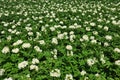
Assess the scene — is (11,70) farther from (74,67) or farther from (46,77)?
(74,67)

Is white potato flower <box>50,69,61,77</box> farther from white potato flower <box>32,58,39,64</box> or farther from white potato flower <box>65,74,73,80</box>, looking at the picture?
white potato flower <box>32,58,39,64</box>

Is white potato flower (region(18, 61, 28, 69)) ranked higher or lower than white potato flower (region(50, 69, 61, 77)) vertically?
higher

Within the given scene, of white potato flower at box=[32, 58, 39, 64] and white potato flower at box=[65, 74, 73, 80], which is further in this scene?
white potato flower at box=[32, 58, 39, 64]

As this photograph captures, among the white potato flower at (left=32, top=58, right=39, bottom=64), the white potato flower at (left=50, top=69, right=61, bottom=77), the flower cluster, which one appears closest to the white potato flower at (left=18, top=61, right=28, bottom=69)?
the flower cluster

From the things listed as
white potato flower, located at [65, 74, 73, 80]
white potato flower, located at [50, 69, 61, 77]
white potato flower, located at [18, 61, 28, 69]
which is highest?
white potato flower, located at [18, 61, 28, 69]

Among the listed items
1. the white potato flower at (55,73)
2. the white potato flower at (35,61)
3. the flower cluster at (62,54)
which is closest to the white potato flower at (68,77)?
the flower cluster at (62,54)

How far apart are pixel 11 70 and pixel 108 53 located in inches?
106

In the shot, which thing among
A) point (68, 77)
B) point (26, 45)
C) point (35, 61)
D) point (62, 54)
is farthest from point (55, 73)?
point (26, 45)

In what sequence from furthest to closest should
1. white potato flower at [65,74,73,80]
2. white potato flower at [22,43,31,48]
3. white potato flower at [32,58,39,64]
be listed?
white potato flower at [22,43,31,48] → white potato flower at [32,58,39,64] → white potato flower at [65,74,73,80]

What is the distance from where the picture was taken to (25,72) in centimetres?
533

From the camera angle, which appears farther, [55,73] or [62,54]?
[62,54]

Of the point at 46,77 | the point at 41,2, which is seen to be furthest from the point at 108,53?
the point at 41,2

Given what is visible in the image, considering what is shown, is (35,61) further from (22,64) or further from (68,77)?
(68,77)

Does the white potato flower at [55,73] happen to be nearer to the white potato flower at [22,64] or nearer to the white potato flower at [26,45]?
the white potato flower at [22,64]
